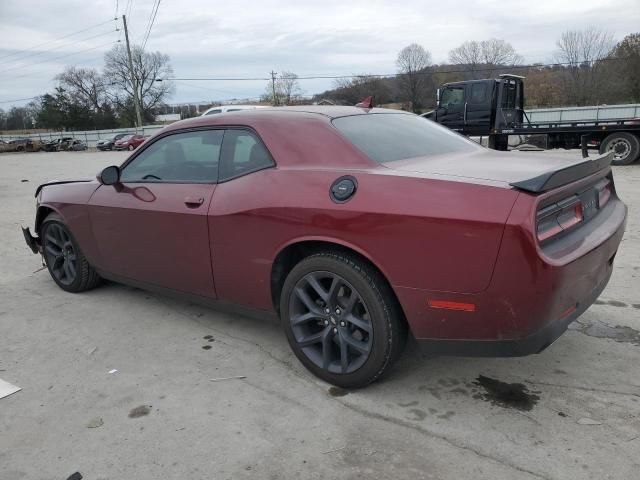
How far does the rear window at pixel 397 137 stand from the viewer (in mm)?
2996

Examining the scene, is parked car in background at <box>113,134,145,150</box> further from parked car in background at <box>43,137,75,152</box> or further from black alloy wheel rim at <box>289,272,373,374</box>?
black alloy wheel rim at <box>289,272,373,374</box>

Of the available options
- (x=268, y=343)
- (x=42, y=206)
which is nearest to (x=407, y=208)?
(x=268, y=343)

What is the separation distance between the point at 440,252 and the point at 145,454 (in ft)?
5.38

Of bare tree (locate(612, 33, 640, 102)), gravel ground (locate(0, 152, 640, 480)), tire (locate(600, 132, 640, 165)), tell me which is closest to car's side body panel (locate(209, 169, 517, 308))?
gravel ground (locate(0, 152, 640, 480))

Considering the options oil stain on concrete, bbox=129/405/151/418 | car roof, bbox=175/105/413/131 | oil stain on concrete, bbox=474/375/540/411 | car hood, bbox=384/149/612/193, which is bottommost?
oil stain on concrete, bbox=474/375/540/411

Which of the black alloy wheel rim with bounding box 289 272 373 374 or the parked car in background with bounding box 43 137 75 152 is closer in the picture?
the black alloy wheel rim with bounding box 289 272 373 374

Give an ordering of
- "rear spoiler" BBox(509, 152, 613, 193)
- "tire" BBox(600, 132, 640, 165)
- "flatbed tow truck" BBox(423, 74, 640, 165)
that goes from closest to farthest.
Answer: "rear spoiler" BBox(509, 152, 613, 193), "tire" BBox(600, 132, 640, 165), "flatbed tow truck" BBox(423, 74, 640, 165)

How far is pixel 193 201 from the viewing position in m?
3.37

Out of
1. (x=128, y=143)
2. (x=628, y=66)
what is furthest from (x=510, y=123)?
(x=628, y=66)

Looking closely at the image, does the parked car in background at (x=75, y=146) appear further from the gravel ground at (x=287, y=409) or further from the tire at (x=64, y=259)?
the gravel ground at (x=287, y=409)

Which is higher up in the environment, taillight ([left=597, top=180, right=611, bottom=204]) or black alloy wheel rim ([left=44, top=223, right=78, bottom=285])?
taillight ([left=597, top=180, right=611, bottom=204])

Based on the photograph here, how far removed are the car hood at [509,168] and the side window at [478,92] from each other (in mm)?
13499

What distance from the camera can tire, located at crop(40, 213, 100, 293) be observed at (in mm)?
4535

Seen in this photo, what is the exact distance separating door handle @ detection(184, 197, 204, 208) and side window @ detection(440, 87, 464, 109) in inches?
566
